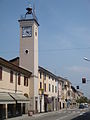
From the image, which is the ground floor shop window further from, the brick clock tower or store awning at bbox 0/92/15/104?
the brick clock tower

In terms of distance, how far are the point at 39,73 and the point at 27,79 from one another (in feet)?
24.4

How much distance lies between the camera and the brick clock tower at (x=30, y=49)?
5512 centimetres

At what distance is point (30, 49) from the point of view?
183 ft

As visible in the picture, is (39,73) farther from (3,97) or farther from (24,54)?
(3,97)

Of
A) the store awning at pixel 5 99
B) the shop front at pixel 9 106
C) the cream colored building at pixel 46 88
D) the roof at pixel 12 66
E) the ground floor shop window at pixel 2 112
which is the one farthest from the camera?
the cream colored building at pixel 46 88

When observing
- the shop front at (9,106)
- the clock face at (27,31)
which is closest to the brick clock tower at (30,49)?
the clock face at (27,31)

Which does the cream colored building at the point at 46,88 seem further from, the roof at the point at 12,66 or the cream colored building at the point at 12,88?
the cream colored building at the point at 12,88

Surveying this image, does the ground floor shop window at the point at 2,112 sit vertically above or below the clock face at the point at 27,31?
below

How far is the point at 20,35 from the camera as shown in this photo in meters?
56.6

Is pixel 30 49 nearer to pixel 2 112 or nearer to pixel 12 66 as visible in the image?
pixel 12 66

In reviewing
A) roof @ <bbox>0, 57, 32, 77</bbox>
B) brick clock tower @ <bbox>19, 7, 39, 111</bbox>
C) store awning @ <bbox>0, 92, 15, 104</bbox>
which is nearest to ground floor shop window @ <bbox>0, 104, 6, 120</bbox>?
store awning @ <bbox>0, 92, 15, 104</bbox>

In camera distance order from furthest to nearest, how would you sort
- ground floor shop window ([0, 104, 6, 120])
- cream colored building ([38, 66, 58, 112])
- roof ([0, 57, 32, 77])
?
cream colored building ([38, 66, 58, 112]) < roof ([0, 57, 32, 77]) < ground floor shop window ([0, 104, 6, 120])

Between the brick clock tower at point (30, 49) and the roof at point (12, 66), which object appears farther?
the brick clock tower at point (30, 49)

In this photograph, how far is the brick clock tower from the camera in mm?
55125
